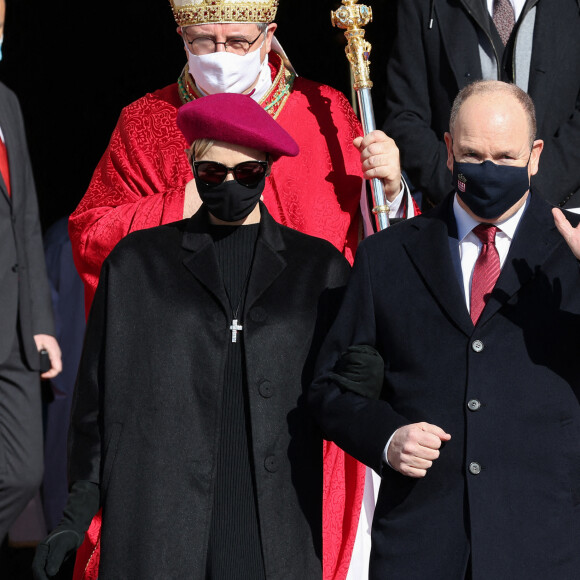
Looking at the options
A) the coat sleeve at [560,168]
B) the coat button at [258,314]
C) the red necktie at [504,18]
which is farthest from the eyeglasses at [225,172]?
the red necktie at [504,18]

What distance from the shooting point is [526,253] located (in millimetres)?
3809

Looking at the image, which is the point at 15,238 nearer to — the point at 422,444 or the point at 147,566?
the point at 147,566

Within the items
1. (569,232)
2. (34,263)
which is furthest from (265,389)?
(34,263)

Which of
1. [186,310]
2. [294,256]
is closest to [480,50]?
[294,256]

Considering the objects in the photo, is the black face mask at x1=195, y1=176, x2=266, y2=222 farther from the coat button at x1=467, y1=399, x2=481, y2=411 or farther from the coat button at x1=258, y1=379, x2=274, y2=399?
the coat button at x1=467, y1=399, x2=481, y2=411

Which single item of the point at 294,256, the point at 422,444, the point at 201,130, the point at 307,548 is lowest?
the point at 307,548

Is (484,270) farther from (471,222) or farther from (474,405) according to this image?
(474,405)

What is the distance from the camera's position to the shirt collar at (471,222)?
3861 millimetres

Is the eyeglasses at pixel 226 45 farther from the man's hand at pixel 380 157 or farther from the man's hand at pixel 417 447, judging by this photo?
the man's hand at pixel 417 447

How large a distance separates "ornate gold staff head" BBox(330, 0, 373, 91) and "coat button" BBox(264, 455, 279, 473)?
151 centimetres

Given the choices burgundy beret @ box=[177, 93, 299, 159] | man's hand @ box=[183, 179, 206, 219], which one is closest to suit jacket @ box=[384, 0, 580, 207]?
man's hand @ box=[183, 179, 206, 219]

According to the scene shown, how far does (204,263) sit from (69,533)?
82 centimetres

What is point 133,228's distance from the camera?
471 centimetres

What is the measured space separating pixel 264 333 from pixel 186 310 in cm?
23
